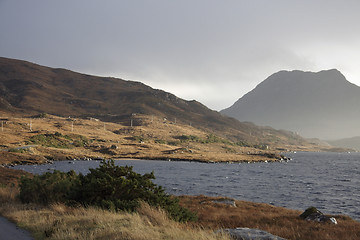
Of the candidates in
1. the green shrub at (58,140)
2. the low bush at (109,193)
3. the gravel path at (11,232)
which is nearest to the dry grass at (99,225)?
the gravel path at (11,232)

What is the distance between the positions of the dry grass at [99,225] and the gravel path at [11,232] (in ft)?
0.89

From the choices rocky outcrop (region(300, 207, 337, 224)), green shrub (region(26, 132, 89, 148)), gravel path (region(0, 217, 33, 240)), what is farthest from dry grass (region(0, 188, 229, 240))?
green shrub (region(26, 132, 89, 148))

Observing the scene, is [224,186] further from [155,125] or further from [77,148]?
[155,125]

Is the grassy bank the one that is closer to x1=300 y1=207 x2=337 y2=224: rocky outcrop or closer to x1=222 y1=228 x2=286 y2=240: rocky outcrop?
x1=222 y1=228 x2=286 y2=240: rocky outcrop

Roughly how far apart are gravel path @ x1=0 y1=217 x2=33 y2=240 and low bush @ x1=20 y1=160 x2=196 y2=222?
12.0 feet

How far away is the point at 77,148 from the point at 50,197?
104m

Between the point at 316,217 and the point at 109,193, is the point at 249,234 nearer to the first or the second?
the point at 109,193

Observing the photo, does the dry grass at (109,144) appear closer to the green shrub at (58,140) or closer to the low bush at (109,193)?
the green shrub at (58,140)

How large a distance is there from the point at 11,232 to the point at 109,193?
5.33 meters

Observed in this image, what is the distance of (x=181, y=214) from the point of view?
14.7 m

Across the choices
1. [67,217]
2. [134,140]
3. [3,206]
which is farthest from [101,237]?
[134,140]

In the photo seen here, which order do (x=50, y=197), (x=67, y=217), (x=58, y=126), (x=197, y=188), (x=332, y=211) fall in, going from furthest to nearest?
(x=58, y=126) < (x=197, y=188) < (x=332, y=211) < (x=50, y=197) < (x=67, y=217)

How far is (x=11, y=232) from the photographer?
1093cm

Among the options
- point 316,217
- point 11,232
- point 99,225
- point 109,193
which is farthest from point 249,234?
point 316,217
